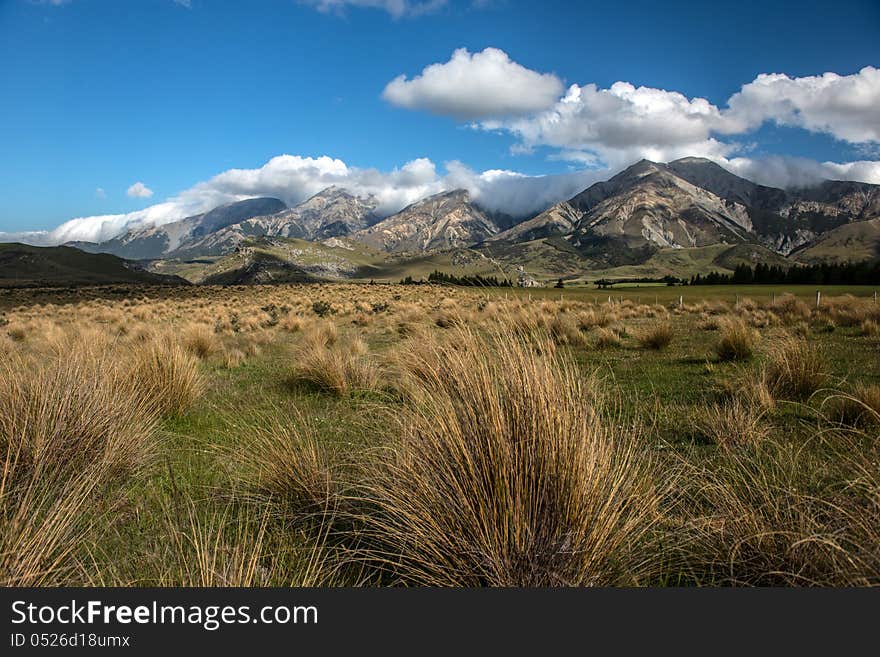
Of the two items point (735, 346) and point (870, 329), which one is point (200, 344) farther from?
point (870, 329)

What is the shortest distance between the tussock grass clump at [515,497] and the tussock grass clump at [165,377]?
178 inches

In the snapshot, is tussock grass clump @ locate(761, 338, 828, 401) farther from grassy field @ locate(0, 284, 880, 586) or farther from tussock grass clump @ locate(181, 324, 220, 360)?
tussock grass clump @ locate(181, 324, 220, 360)

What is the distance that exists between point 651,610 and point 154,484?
3.63 m

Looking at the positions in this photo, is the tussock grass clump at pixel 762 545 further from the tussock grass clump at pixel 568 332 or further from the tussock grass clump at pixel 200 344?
the tussock grass clump at pixel 200 344

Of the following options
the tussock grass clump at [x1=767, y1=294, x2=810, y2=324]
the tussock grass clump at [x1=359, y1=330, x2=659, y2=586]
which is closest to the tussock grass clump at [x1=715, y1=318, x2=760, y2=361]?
the tussock grass clump at [x1=359, y1=330, x2=659, y2=586]

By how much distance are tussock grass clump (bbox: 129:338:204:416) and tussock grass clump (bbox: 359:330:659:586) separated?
4.53m

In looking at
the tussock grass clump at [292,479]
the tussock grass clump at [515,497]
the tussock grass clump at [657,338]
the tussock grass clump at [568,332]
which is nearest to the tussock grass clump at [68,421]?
the tussock grass clump at [292,479]

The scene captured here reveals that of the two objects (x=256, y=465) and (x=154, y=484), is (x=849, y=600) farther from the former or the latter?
(x=154, y=484)

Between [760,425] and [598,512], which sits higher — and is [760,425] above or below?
below

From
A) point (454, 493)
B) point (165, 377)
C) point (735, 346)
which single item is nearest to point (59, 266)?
point (165, 377)

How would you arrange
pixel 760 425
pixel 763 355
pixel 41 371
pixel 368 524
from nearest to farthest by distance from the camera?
1. pixel 368 524
2. pixel 41 371
3. pixel 760 425
4. pixel 763 355

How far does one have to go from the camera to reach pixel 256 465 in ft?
12.4

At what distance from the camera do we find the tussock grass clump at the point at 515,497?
7.29 feet

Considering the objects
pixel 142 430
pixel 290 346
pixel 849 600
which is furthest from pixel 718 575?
pixel 290 346
